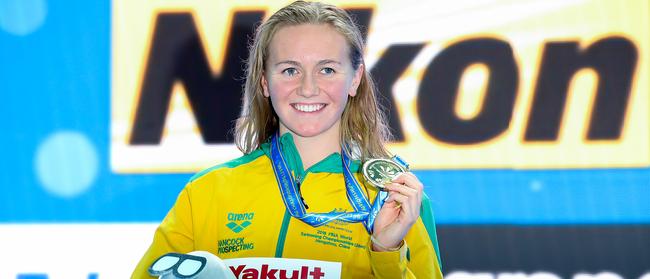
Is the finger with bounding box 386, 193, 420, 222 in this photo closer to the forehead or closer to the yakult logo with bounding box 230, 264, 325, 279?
the yakult logo with bounding box 230, 264, 325, 279

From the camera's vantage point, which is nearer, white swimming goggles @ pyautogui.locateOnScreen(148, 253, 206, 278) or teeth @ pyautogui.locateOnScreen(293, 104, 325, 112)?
white swimming goggles @ pyautogui.locateOnScreen(148, 253, 206, 278)

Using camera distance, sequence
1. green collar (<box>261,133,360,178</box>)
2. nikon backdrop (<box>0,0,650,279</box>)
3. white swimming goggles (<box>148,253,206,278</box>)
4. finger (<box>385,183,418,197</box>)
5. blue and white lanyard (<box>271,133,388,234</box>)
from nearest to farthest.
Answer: white swimming goggles (<box>148,253,206,278</box>)
finger (<box>385,183,418,197</box>)
blue and white lanyard (<box>271,133,388,234</box>)
green collar (<box>261,133,360,178</box>)
nikon backdrop (<box>0,0,650,279</box>)

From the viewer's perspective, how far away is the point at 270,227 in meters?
2.14

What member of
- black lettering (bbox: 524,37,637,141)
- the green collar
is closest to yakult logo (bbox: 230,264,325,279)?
the green collar

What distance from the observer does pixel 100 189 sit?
4004 millimetres

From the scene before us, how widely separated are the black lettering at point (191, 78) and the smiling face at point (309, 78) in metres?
1.84

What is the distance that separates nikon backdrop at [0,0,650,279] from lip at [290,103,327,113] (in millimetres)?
1809

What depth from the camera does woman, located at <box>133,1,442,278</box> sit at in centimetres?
212

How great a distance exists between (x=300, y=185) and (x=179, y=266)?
55 cm

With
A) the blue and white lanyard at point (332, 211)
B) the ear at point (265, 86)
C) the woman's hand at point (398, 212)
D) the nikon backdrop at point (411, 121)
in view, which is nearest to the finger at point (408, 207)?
the woman's hand at point (398, 212)

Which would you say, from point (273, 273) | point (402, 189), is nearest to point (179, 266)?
point (273, 273)

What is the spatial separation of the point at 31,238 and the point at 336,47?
8.05 feet

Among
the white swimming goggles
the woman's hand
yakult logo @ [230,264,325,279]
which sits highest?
the woman's hand

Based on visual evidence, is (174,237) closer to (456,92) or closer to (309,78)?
(309,78)
